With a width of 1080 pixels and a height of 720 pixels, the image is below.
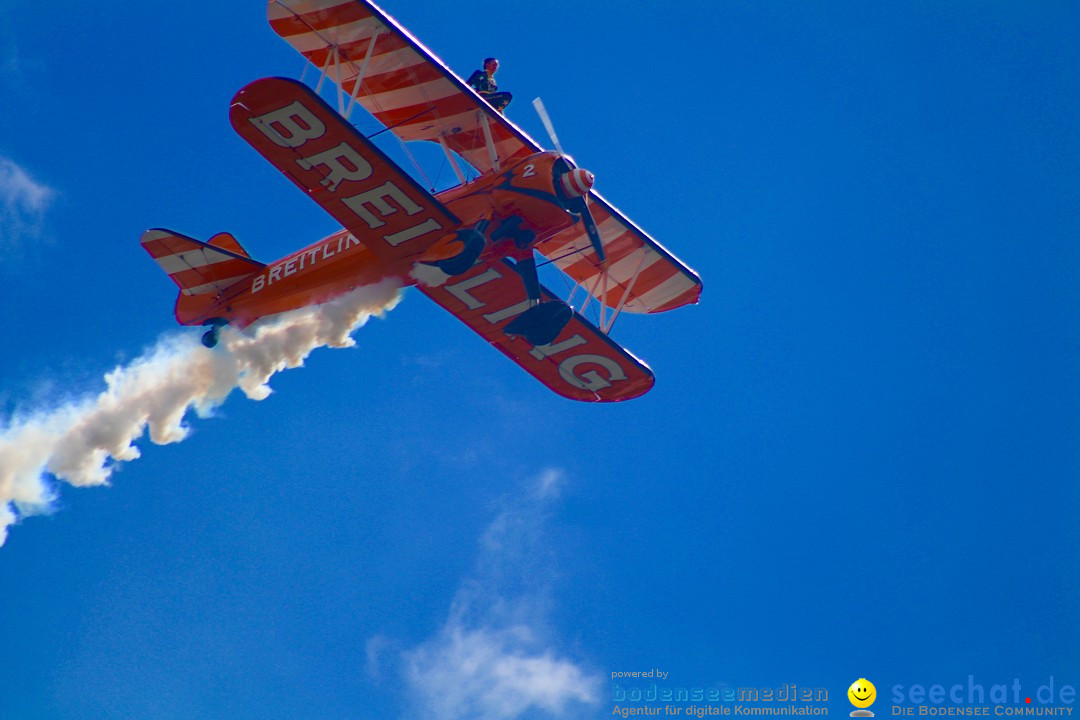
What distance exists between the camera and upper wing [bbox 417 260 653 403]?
2003 centimetres

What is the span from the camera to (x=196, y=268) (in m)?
21.0

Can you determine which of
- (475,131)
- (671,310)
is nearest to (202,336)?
(475,131)

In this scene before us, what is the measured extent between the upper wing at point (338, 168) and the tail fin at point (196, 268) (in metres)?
3.47

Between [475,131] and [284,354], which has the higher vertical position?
[475,131]

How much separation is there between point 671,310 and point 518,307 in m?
3.34

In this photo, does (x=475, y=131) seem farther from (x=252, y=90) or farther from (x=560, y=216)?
(x=252, y=90)

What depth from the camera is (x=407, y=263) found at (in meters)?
18.9

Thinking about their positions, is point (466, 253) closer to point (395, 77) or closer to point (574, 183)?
point (574, 183)

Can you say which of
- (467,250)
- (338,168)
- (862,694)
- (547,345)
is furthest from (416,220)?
(862,694)

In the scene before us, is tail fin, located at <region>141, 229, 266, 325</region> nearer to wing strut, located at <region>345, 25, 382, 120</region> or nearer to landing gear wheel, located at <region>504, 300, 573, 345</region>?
wing strut, located at <region>345, 25, 382, 120</region>

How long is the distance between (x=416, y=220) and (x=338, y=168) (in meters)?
1.30

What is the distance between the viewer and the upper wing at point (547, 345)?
2003 cm

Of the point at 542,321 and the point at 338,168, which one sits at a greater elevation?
the point at 338,168

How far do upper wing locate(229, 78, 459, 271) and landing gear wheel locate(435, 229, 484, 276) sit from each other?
10.9 inches
